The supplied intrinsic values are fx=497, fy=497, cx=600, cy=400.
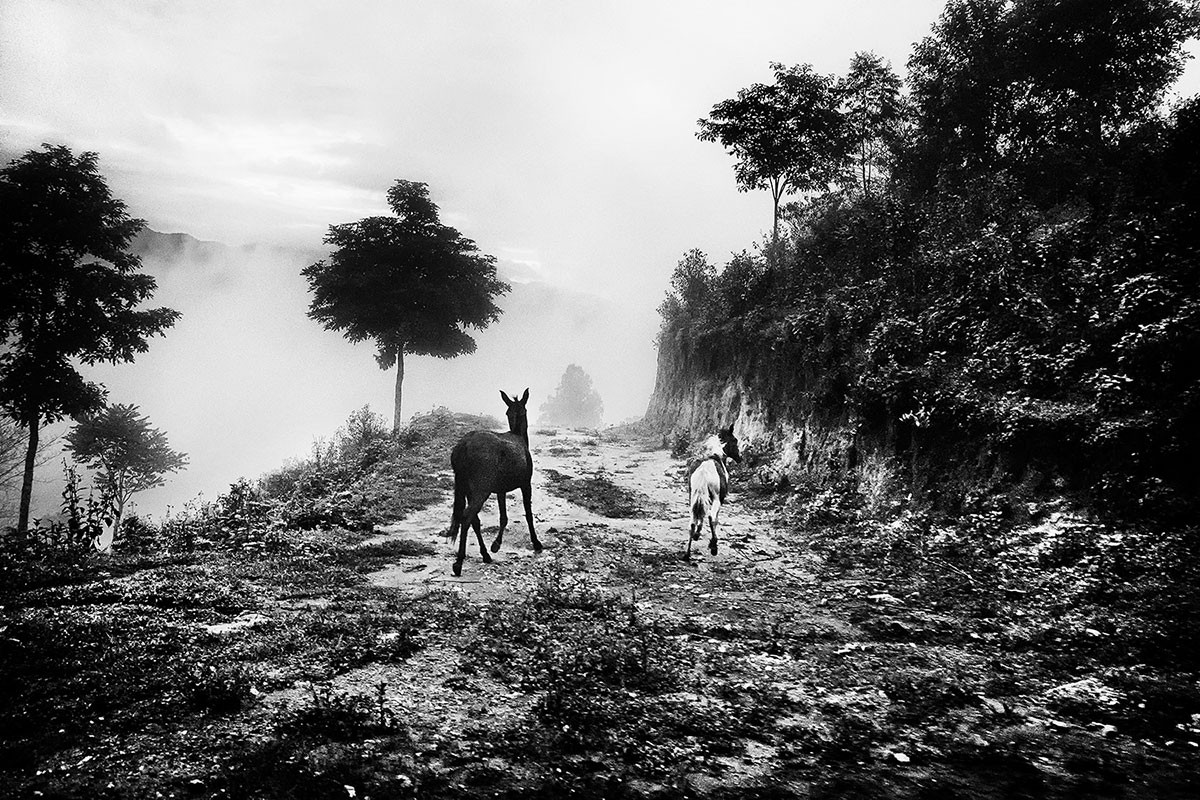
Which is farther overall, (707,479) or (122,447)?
(122,447)

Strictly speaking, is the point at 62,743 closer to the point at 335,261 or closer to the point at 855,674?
the point at 855,674

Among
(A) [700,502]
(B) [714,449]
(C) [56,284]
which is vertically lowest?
(A) [700,502]

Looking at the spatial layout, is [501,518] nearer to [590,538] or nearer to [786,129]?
[590,538]

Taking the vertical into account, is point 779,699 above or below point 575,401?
below

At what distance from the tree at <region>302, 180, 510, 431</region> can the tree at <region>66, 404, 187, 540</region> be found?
1758 cm

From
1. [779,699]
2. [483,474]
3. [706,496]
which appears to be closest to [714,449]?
[706,496]

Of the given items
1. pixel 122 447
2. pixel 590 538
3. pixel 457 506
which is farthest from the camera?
pixel 122 447

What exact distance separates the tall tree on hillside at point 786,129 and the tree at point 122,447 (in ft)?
122

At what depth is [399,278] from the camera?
23.9 m

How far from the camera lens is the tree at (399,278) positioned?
23375mm

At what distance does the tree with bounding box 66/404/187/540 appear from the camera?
3095 centimetres

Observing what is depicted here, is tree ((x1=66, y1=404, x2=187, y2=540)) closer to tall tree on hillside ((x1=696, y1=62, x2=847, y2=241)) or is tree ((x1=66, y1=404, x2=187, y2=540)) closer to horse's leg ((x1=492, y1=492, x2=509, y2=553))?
horse's leg ((x1=492, y1=492, x2=509, y2=553))

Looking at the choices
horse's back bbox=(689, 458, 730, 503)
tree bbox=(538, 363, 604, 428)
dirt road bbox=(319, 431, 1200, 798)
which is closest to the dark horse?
dirt road bbox=(319, 431, 1200, 798)

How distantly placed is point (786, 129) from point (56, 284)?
2819 centimetres
